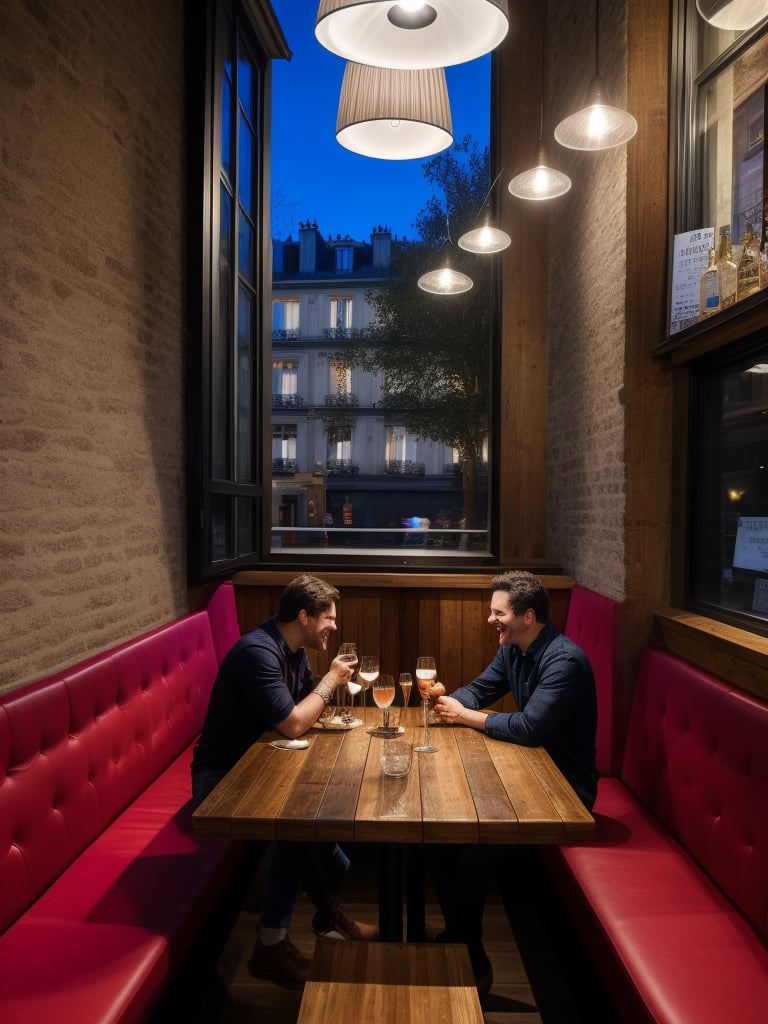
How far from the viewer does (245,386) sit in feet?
15.4

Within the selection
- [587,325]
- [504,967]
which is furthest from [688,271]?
[504,967]

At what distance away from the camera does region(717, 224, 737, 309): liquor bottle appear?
8.77 feet

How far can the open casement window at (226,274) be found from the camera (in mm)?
3711

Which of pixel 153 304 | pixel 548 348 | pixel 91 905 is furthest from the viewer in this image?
pixel 548 348

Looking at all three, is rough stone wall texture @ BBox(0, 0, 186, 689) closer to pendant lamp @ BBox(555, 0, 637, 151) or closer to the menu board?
pendant lamp @ BBox(555, 0, 637, 151)

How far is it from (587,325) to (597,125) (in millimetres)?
1151

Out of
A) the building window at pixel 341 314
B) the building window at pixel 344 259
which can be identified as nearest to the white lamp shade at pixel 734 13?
the building window at pixel 341 314

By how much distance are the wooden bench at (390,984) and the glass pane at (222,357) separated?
261cm

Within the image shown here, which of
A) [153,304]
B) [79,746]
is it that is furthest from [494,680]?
[153,304]

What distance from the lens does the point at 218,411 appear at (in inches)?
159

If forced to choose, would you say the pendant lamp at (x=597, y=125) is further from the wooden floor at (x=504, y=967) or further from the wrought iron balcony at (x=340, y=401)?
the wrought iron balcony at (x=340, y=401)

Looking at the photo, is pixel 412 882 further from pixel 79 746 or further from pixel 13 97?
pixel 13 97

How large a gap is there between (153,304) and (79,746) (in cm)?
211

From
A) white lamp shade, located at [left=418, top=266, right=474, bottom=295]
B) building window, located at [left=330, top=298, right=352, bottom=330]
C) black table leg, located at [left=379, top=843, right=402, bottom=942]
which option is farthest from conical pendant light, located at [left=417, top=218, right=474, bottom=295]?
black table leg, located at [left=379, top=843, right=402, bottom=942]
